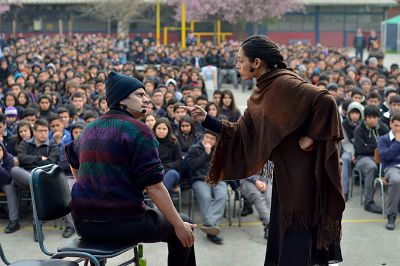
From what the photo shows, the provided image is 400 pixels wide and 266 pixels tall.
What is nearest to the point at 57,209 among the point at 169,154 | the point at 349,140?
the point at 169,154

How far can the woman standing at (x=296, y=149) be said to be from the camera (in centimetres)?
417

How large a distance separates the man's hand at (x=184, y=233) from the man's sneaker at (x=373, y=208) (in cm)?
446

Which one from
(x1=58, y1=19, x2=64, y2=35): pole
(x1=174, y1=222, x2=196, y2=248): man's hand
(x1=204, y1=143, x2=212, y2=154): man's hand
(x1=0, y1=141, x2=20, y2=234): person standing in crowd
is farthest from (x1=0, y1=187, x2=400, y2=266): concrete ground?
(x1=58, y1=19, x2=64, y2=35): pole

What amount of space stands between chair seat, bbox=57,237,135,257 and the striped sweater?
7.3 inches

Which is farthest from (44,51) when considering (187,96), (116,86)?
(116,86)

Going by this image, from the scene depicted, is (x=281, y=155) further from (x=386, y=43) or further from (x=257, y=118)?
(x=386, y=43)

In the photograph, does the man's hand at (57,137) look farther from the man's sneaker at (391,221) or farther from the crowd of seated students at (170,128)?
the man's sneaker at (391,221)

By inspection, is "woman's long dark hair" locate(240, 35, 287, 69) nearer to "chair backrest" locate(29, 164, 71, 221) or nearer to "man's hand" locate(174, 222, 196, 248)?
"man's hand" locate(174, 222, 196, 248)

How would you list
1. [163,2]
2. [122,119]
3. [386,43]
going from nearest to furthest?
[122,119] → [386,43] → [163,2]

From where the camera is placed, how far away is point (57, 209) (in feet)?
Result: 15.1

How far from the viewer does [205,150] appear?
26.1 feet

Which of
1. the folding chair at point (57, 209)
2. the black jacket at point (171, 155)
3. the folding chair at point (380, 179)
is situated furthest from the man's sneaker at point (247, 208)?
the folding chair at point (57, 209)

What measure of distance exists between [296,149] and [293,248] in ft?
2.10

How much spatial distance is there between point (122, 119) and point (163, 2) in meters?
41.7
